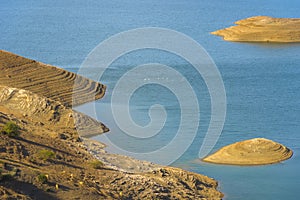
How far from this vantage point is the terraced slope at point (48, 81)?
5156 cm

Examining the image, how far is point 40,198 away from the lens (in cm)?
2528

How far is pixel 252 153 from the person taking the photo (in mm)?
38344

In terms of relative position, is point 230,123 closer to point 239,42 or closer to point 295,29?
point 239,42

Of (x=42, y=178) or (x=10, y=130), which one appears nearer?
(x=42, y=178)

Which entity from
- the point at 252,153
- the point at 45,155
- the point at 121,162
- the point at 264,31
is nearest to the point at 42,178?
the point at 45,155

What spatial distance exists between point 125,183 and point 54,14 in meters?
86.5

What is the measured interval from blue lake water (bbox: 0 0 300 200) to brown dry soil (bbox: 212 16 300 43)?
312 cm

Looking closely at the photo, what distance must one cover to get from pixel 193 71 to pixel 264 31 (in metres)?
32.5

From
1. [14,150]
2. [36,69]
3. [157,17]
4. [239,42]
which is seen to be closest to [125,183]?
[14,150]

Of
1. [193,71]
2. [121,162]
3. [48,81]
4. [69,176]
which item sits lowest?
[69,176]

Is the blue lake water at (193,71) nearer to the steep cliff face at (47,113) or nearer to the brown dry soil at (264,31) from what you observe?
the steep cliff face at (47,113)

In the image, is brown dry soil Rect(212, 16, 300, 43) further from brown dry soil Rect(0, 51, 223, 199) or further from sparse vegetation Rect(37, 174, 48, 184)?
sparse vegetation Rect(37, 174, 48, 184)

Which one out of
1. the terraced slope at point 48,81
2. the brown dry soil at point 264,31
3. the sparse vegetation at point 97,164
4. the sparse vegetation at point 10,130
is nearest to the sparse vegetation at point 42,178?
the sparse vegetation at point 97,164

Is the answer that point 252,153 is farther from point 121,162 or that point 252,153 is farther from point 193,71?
point 193,71
